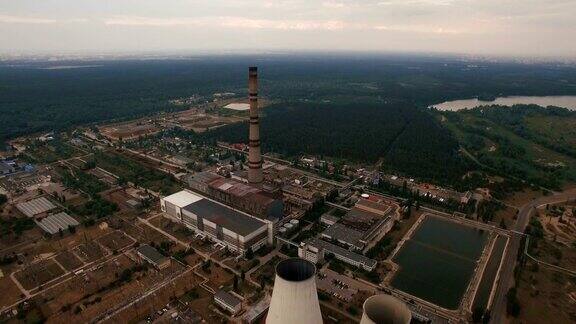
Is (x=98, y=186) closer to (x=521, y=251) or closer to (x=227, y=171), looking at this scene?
(x=227, y=171)

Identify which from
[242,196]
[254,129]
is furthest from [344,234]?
[254,129]

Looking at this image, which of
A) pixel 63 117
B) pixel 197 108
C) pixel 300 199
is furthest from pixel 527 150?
pixel 63 117

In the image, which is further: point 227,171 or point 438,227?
point 227,171

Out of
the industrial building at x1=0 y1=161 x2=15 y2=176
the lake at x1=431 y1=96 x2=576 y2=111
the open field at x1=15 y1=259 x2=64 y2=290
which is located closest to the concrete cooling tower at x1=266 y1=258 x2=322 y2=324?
the open field at x1=15 y1=259 x2=64 y2=290

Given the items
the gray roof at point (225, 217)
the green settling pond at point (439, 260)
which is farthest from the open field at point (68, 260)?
the green settling pond at point (439, 260)

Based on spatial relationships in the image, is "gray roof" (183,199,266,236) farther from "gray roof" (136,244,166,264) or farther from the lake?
the lake
